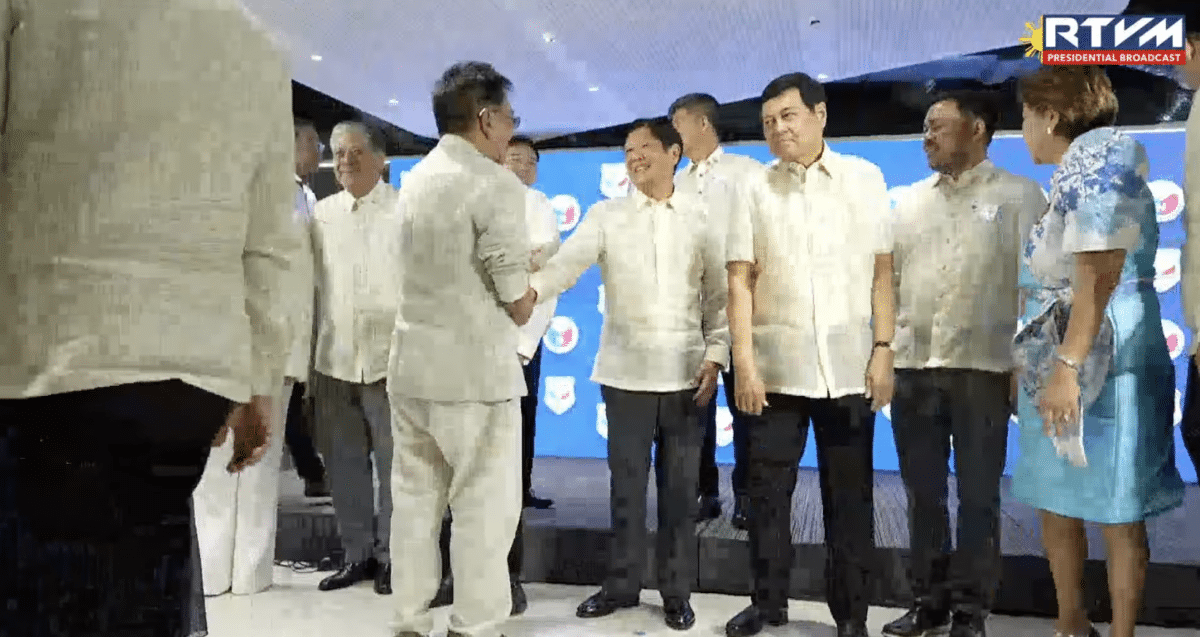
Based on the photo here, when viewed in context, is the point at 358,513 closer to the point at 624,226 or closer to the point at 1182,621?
the point at 624,226

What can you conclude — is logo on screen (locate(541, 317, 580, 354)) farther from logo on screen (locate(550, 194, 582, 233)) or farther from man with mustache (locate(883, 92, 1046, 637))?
man with mustache (locate(883, 92, 1046, 637))

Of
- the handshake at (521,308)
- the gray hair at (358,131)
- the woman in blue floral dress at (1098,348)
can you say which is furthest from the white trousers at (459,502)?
the woman in blue floral dress at (1098,348)

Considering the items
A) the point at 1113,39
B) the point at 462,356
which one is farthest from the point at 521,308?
the point at 1113,39

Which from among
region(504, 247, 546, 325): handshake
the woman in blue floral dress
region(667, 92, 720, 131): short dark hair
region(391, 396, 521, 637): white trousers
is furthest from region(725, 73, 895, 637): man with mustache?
region(667, 92, 720, 131): short dark hair

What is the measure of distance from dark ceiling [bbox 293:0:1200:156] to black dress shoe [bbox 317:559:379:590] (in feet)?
5.51

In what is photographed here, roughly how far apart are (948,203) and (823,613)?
126 cm

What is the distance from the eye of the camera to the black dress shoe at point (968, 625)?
2371 millimetres

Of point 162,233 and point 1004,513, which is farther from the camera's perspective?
point 1004,513

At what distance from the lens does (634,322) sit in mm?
2740

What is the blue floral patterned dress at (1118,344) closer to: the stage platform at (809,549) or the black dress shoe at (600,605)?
the stage platform at (809,549)

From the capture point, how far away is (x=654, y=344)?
2.70m

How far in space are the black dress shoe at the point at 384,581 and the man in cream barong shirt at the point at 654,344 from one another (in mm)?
674

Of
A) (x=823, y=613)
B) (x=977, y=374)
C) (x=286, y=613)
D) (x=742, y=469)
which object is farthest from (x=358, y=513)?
(x=977, y=374)

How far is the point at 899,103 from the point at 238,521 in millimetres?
3800
